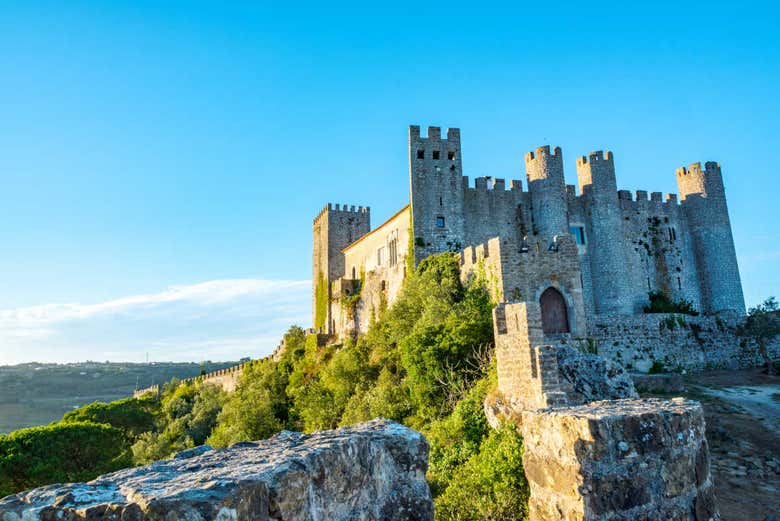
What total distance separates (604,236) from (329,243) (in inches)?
994

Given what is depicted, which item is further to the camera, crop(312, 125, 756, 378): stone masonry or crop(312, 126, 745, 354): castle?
crop(312, 126, 745, 354): castle

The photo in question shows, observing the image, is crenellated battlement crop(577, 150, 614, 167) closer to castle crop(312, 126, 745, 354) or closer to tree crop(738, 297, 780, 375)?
castle crop(312, 126, 745, 354)

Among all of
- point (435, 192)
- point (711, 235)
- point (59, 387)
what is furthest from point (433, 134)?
point (59, 387)

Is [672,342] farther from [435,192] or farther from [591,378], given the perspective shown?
[591,378]

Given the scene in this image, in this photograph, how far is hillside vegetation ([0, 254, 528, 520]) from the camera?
11.2 meters

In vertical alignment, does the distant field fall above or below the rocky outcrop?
below

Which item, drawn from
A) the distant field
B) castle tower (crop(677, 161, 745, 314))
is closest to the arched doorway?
castle tower (crop(677, 161, 745, 314))

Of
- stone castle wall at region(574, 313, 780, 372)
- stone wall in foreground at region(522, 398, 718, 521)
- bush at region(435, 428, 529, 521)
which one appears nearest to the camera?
stone wall in foreground at region(522, 398, 718, 521)

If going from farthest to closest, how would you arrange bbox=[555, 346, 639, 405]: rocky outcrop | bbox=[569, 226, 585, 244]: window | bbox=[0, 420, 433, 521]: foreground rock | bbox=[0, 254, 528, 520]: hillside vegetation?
bbox=[569, 226, 585, 244]: window → bbox=[0, 254, 528, 520]: hillside vegetation → bbox=[555, 346, 639, 405]: rocky outcrop → bbox=[0, 420, 433, 521]: foreground rock

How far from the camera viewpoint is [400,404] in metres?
20.6

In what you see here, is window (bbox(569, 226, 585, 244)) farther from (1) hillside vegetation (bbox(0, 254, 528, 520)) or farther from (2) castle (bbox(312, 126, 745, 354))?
(1) hillside vegetation (bbox(0, 254, 528, 520))

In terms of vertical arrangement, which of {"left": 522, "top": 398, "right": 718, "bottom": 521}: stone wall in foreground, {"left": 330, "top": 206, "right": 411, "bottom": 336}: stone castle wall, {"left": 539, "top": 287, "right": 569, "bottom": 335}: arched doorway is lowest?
{"left": 522, "top": 398, "right": 718, "bottom": 521}: stone wall in foreground

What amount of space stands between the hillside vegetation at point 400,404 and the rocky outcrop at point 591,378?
1695mm

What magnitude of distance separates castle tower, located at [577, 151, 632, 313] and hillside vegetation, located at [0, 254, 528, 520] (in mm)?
13749
